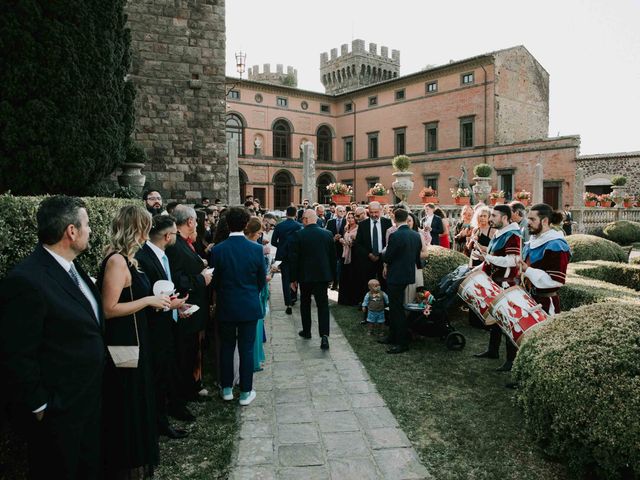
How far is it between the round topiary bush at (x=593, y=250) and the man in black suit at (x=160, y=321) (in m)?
8.77

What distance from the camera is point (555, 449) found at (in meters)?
3.07

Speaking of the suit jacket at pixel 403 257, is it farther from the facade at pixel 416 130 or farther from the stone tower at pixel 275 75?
the stone tower at pixel 275 75

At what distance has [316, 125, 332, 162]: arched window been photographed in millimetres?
43688

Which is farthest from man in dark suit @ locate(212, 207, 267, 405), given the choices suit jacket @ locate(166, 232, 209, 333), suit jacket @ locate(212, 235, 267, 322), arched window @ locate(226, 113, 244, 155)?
arched window @ locate(226, 113, 244, 155)

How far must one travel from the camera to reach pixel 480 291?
18.2 ft

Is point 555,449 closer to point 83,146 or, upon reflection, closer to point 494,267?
point 494,267

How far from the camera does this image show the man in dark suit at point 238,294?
181 inches

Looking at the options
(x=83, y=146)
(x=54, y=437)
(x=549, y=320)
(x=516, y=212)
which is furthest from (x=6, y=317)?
(x=516, y=212)

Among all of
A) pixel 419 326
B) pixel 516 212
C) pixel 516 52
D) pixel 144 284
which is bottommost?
pixel 419 326

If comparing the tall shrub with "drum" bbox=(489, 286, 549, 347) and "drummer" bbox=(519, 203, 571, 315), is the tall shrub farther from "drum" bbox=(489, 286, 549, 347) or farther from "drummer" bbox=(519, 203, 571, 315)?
"drummer" bbox=(519, 203, 571, 315)

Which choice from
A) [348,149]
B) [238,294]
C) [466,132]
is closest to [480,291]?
[238,294]

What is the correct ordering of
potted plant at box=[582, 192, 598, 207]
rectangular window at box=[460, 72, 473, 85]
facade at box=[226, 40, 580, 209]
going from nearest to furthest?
potted plant at box=[582, 192, 598, 207]
facade at box=[226, 40, 580, 209]
rectangular window at box=[460, 72, 473, 85]

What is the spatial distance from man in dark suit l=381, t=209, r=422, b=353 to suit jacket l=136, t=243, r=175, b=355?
341cm

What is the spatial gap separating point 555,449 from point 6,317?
133 inches
